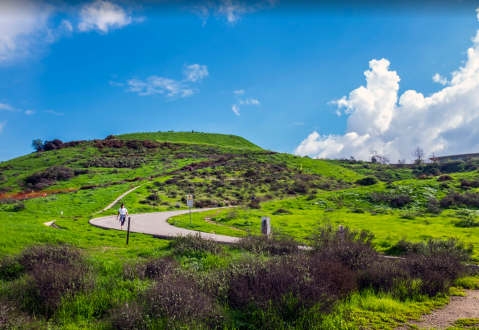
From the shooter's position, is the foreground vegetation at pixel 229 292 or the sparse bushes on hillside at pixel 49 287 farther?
the sparse bushes on hillside at pixel 49 287

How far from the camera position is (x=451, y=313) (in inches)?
232

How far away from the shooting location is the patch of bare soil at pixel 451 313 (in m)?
5.36

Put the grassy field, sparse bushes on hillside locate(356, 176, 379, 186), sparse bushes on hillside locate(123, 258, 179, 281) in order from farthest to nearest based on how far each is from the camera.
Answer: sparse bushes on hillside locate(356, 176, 379, 186), sparse bushes on hillside locate(123, 258, 179, 281), the grassy field

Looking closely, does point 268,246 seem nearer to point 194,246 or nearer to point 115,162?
point 194,246

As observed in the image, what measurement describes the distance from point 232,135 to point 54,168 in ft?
253

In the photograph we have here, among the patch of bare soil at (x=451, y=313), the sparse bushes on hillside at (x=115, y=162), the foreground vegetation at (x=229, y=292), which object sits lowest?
the patch of bare soil at (x=451, y=313)

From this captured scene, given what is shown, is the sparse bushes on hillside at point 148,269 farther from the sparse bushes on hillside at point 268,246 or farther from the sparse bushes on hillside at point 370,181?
the sparse bushes on hillside at point 370,181

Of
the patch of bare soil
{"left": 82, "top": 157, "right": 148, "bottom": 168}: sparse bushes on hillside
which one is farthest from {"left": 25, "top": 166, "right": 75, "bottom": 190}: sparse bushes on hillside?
the patch of bare soil

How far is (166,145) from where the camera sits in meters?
83.8

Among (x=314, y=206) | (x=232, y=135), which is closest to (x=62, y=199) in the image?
(x=314, y=206)

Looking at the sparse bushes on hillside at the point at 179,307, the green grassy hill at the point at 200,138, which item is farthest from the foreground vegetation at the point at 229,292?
the green grassy hill at the point at 200,138

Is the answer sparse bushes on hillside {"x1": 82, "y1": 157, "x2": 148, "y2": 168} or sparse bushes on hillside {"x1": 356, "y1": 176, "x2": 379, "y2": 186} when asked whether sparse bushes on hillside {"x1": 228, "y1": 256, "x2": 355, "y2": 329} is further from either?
sparse bushes on hillside {"x1": 82, "y1": 157, "x2": 148, "y2": 168}

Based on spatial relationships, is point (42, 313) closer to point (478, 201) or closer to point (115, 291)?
point (115, 291)

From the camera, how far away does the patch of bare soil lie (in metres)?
5.36
